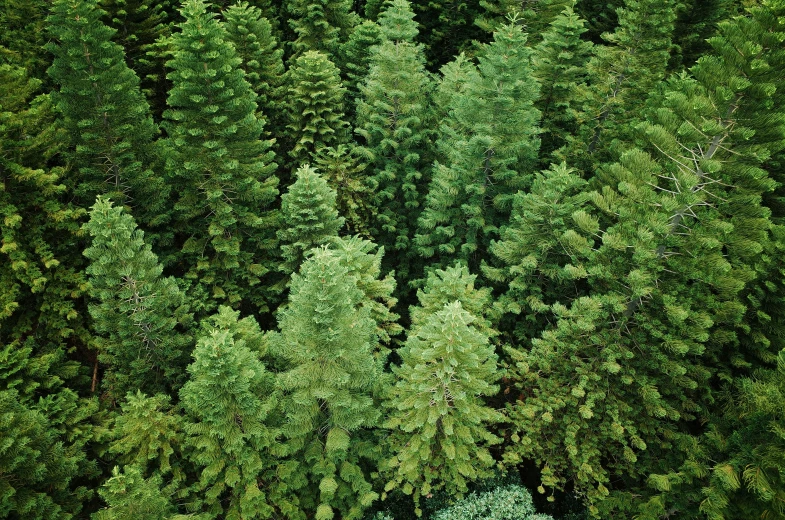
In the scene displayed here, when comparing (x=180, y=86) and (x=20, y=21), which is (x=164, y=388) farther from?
(x=20, y=21)

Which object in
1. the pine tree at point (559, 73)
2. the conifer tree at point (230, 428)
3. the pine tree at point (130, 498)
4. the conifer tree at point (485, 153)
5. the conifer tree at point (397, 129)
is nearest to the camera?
the pine tree at point (130, 498)

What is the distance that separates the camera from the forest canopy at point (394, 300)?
37.6 ft

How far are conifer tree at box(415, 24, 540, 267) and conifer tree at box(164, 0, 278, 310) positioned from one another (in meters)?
6.81

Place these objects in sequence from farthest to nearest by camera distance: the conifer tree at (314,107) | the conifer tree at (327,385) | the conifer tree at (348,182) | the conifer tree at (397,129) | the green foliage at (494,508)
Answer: the conifer tree at (397,129) < the conifer tree at (348,182) < the conifer tree at (314,107) < the green foliage at (494,508) < the conifer tree at (327,385)

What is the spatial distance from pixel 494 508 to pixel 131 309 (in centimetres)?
1227

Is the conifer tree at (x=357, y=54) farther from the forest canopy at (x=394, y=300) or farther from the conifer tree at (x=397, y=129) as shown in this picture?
the forest canopy at (x=394, y=300)

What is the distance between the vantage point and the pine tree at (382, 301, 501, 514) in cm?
1148

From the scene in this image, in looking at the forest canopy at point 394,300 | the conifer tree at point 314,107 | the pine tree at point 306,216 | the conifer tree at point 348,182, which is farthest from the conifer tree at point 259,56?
the pine tree at point 306,216

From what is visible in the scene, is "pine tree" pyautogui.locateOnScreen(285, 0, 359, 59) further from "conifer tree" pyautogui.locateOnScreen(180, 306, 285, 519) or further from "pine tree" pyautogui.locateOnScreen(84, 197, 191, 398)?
"conifer tree" pyautogui.locateOnScreen(180, 306, 285, 519)

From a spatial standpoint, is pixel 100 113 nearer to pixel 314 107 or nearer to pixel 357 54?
pixel 314 107

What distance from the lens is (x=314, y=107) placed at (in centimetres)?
2002

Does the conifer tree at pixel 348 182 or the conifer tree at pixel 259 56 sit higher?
the conifer tree at pixel 259 56

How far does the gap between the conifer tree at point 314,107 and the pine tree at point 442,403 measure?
441 inches

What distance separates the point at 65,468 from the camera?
1178 centimetres
